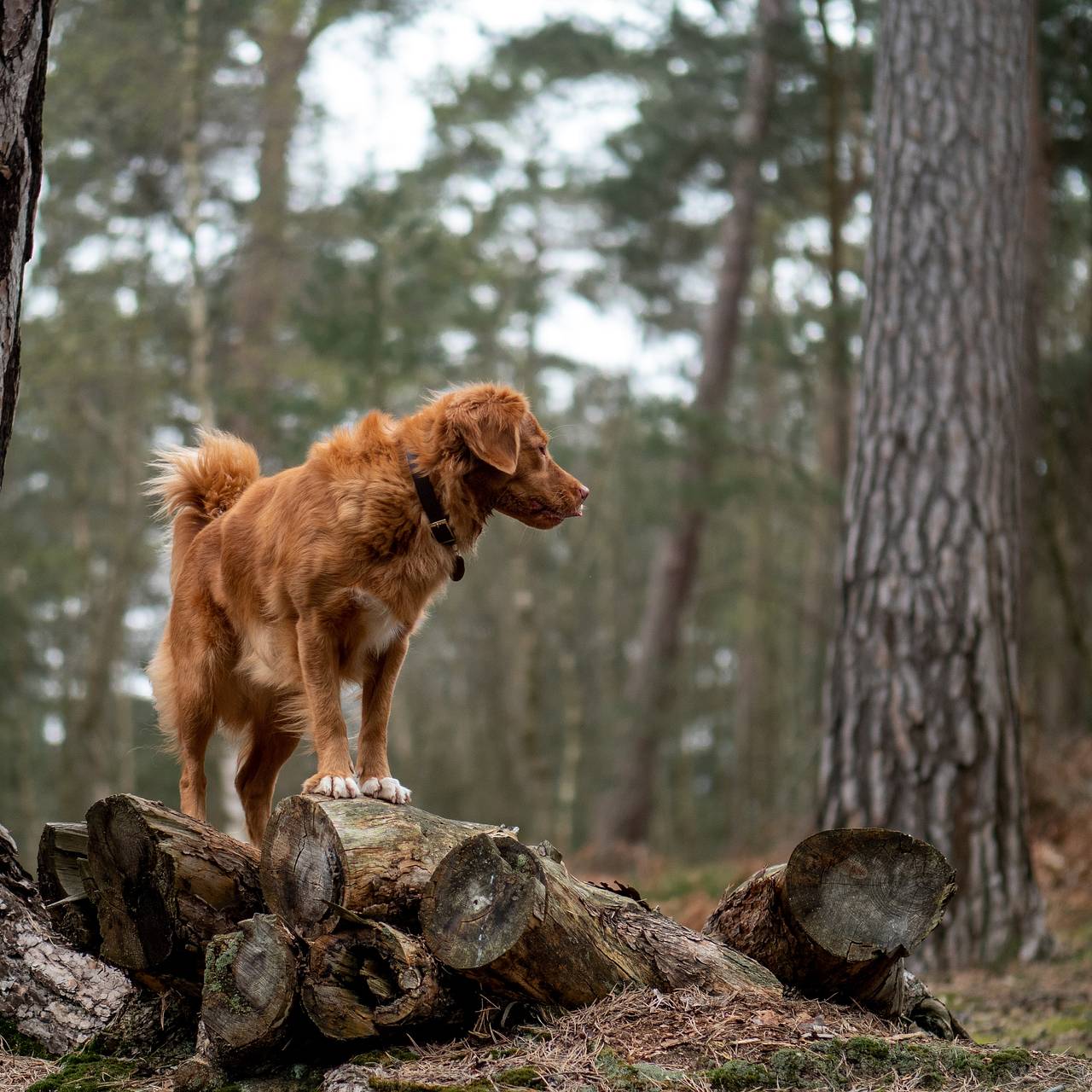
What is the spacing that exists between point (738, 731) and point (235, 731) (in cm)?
2091

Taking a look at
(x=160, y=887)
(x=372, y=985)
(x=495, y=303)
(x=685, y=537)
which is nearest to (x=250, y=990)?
(x=372, y=985)

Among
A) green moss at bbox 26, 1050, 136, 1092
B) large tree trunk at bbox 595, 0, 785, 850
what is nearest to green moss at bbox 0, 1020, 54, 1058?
green moss at bbox 26, 1050, 136, 1092

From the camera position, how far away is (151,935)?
11.9ft

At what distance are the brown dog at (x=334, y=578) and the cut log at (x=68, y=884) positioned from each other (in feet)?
2.41

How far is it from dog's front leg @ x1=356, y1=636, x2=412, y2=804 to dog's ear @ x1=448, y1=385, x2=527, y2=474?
0.83 meters

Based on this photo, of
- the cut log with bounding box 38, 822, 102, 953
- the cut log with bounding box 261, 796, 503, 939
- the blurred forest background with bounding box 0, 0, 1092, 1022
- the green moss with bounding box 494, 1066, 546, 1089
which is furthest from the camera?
the blurred forest background with bounding box 0, 0, 1092, 1022

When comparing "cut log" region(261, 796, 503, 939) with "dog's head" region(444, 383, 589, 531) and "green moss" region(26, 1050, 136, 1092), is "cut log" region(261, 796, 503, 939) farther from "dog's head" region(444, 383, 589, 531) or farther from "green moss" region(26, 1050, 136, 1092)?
"dog's head" region(444, 383, 589, 531)

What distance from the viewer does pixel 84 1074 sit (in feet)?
11.5

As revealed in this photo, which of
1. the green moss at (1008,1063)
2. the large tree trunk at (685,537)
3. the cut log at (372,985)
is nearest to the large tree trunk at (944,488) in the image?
the green moss at (1008,1063)

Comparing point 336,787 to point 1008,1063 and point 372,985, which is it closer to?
point 372,985

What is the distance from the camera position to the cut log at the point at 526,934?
3.30 m

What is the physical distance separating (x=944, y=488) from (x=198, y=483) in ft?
14.2

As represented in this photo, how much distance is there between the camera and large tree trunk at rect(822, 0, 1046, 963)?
671 centimetres

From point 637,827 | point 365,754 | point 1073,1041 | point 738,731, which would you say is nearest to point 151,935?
point 365,754
